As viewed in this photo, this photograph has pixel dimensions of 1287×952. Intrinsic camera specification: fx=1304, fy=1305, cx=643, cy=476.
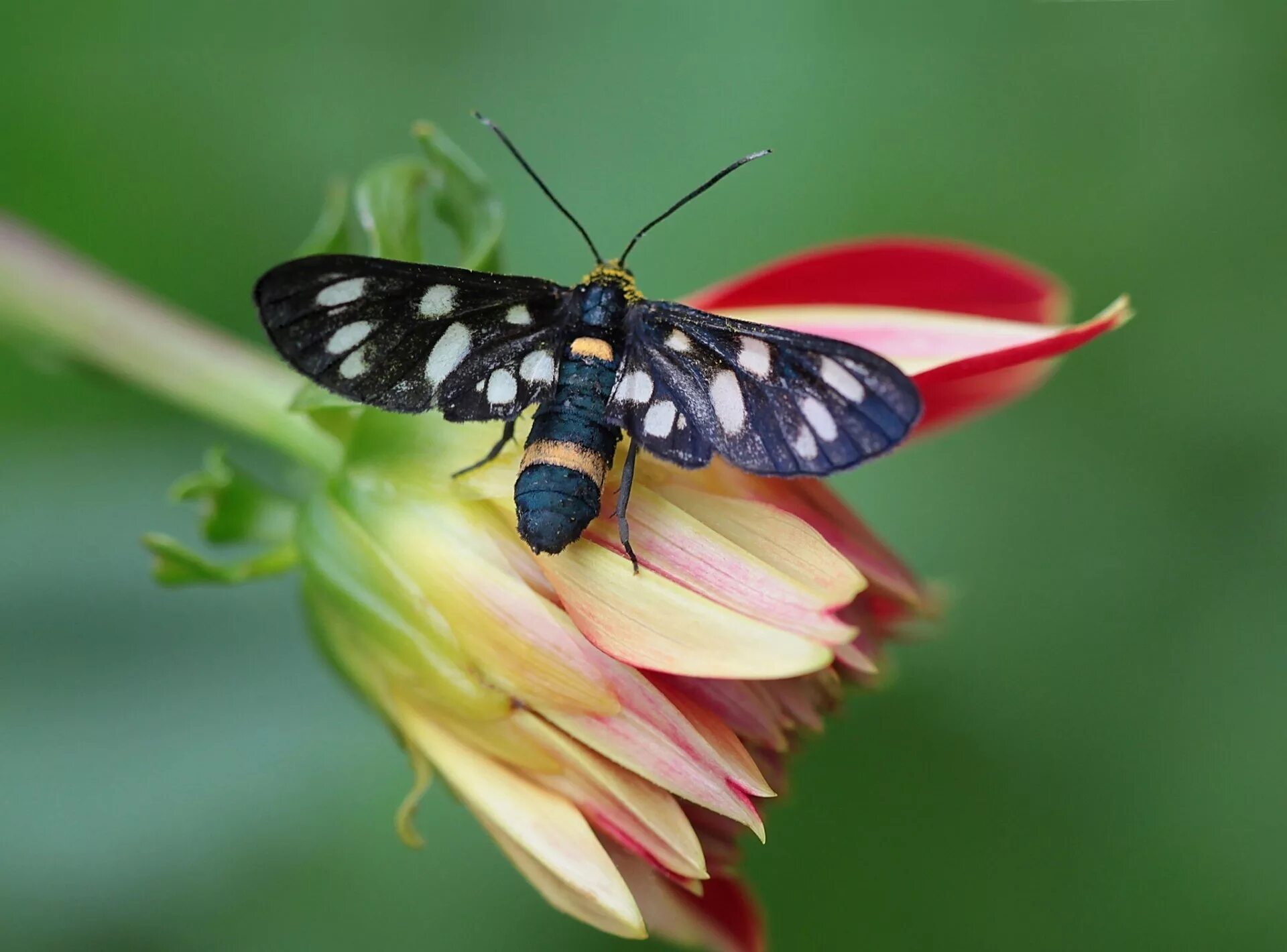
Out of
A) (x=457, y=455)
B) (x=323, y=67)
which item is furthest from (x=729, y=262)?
(x=457, y=455)

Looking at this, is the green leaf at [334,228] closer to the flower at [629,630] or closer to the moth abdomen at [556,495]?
the flower at [629,630]

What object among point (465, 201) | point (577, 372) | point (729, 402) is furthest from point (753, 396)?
point (465, 201)

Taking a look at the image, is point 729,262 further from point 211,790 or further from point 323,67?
point 211,790

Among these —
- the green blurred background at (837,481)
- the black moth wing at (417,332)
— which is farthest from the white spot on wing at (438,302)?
the green blurred background at (837,481)

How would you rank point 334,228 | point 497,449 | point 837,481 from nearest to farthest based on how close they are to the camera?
point 497,449
point 334,228
point 837,481

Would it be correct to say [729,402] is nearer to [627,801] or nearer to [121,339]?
[627,801]
